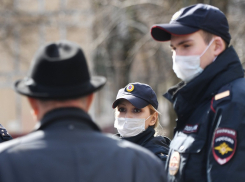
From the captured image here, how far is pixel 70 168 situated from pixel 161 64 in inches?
689

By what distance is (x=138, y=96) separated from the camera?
3.86m

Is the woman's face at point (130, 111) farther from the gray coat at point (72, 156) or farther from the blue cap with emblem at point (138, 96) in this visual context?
the gray coat at point (72, 156)

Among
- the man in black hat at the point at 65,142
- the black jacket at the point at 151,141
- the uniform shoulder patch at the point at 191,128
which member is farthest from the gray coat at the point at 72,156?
the black jacket at the point at 151,141

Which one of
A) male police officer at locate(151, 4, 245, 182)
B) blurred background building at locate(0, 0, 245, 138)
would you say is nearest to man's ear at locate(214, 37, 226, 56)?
male police officer at locate(151, 4, 245, 182)

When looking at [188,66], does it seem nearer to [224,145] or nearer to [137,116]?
[224,145]

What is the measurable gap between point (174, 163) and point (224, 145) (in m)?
0.37

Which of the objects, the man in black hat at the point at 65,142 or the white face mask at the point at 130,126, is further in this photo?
the white face mask at the point at 130,126

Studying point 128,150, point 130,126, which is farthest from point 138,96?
point 128,150

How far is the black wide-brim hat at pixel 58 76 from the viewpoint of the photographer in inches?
77.8

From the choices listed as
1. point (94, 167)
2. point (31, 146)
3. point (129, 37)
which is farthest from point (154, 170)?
point (129, 37)

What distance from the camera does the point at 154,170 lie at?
6.63 ft

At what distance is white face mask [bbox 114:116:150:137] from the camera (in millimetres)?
3834

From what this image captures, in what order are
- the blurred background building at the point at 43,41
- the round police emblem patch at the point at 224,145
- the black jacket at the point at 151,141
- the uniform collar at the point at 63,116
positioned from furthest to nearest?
the blurred background building at the point at 43,41, the black jacket at the point at 151,141, the round police emblem patch at the point at 224,145, the uniform collar at the point at 63,116

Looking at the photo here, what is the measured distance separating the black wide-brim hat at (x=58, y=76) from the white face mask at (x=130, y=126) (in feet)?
5.95
